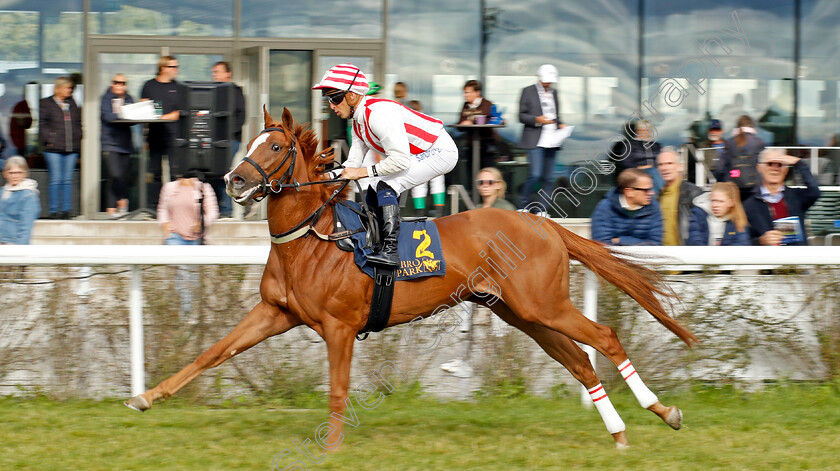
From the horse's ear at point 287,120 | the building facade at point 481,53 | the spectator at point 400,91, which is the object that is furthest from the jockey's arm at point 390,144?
the building facade at point 481,53

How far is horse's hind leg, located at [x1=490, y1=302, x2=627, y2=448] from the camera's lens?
4473mm

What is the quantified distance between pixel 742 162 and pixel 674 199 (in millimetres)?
1155

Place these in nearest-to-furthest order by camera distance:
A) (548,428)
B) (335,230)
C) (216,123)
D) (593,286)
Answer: (335,230)
(548,428)
(593,286)
(216,123)

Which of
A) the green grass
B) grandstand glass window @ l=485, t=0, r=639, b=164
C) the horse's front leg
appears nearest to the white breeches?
the horse's front leg

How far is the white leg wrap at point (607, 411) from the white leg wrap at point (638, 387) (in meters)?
0.13

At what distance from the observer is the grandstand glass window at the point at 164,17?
9.22 m

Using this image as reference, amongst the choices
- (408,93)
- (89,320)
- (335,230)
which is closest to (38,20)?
(408,93)

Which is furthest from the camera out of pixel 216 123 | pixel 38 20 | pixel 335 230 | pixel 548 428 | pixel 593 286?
pixel 38 20

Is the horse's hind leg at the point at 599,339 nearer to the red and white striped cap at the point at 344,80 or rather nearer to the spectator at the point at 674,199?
the red and white striped cap at the point at 344,80

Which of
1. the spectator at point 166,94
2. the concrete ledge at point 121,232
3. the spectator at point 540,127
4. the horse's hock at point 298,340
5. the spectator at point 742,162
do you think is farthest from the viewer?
the concrete ledge at point 121,232

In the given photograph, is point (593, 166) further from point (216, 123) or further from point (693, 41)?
point (216, 123)

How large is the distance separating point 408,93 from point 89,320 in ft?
17.1

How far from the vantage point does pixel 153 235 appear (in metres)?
8.03

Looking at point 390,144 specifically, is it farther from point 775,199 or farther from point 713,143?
point 713,143
